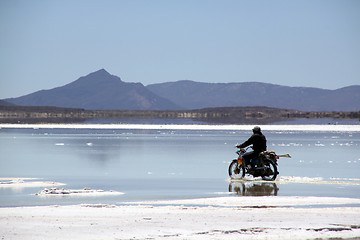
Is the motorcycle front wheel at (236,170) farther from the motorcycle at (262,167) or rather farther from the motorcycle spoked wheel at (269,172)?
the motorcycle spoked wheel at (269,172)

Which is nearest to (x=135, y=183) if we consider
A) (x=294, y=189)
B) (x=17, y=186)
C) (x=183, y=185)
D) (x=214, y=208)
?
(x=183, y=185)

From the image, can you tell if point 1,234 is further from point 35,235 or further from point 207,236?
point 207,236

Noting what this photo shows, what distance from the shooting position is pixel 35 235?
12.4 m

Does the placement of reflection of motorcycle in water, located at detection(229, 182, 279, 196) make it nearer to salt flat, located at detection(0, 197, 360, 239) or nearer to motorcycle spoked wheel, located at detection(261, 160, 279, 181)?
motorcycle spoked wheel, located at detection(261, 160, 279, 181)

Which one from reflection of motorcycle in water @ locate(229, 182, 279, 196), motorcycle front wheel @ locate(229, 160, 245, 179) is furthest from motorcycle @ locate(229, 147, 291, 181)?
reflection of motorcycle in water @ locate(229, 182, 279, 196)

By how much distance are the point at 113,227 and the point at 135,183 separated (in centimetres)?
928

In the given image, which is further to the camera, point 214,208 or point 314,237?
point 214,208

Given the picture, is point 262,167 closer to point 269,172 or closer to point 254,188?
point 269,172

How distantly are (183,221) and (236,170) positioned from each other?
10.5 metres

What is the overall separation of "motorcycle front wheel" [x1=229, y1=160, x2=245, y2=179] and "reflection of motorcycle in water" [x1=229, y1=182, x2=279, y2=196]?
56.4 inches

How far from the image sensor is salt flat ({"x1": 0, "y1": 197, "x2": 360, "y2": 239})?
12.5 meters

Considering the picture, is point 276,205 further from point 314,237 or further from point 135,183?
point 135,183

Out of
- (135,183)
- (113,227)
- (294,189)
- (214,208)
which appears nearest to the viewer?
(113,227)

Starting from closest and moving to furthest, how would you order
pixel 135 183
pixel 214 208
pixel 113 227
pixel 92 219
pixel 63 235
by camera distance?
pixel 63 235 → pixel 113 227 → pixel 92 219 → pixel 214 208 → pixel 135 183
